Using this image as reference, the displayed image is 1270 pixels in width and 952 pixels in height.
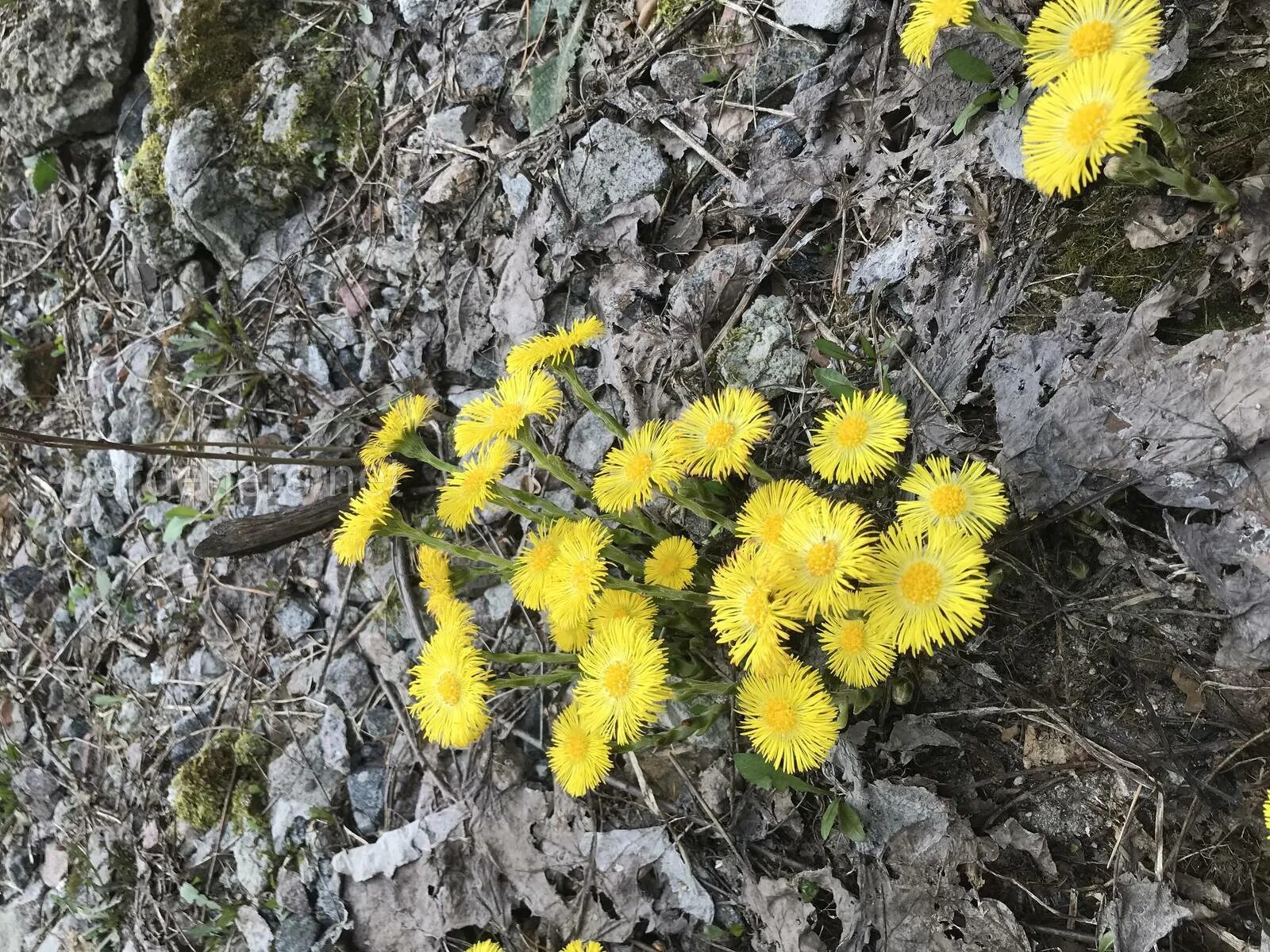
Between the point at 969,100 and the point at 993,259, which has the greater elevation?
the point at 969,100

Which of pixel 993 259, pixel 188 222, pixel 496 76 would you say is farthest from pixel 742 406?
pixel 188 222

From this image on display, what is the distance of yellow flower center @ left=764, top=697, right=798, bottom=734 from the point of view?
149 centimetres

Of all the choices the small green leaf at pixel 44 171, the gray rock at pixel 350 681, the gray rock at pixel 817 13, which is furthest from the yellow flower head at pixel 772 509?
the small green leaf at pixel 44 171

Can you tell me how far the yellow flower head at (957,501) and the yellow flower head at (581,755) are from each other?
0.73 metres

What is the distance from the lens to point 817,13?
1.89 metres

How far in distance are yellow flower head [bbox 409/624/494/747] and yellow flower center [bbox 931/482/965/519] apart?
927 mm

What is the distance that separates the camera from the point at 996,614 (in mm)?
1581

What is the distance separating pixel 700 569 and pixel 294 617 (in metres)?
1.39

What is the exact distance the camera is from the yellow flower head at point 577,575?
1.60 m

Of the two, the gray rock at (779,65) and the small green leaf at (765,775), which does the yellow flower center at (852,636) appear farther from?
the gray rock at (779,65)

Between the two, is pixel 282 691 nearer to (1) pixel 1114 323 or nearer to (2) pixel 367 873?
(2) pixel 367 873

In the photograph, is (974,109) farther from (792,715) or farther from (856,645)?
(792,715)

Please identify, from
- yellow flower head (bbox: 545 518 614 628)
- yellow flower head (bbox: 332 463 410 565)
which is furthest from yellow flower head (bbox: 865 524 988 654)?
yellow flower head (bbox: 332 463 410 565)

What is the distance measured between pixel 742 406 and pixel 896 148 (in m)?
0.69
